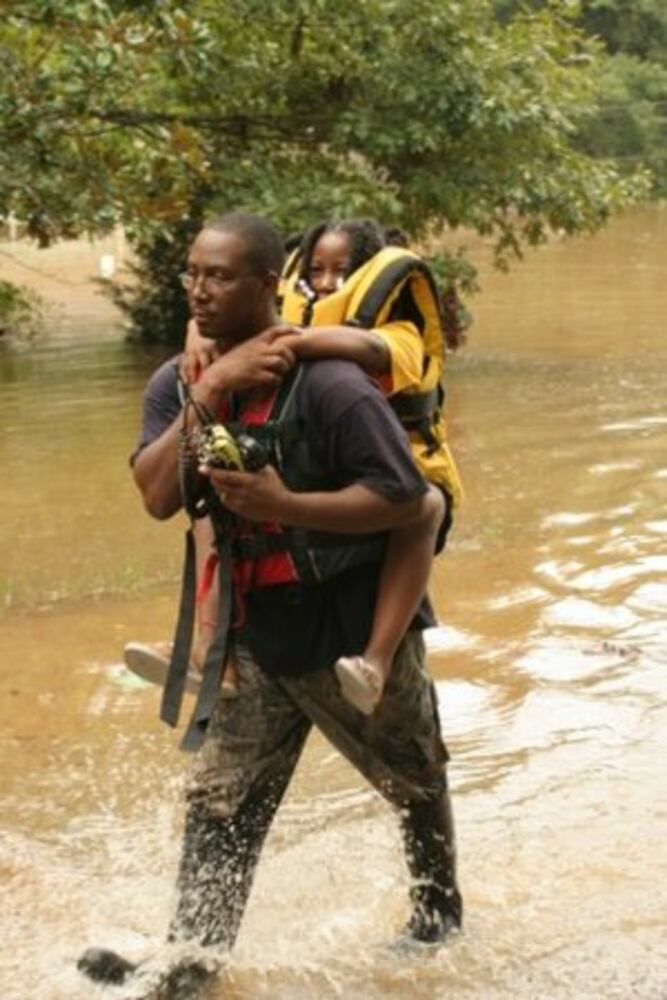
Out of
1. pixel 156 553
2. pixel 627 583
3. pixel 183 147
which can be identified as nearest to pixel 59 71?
pixel 183 147

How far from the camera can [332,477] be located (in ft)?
12.5

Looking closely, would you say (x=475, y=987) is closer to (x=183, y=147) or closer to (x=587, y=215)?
(x=183, y=147)

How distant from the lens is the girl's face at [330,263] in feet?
14.0

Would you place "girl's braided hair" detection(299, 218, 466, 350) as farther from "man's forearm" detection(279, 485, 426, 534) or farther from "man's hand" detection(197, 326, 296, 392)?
"man's forearm" detection(279, 485, 426, 534)

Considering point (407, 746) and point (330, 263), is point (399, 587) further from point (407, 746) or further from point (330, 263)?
point (330, 263)

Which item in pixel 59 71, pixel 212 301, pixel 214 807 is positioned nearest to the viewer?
pixel 212 301

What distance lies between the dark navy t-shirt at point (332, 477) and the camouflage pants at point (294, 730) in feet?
0.23

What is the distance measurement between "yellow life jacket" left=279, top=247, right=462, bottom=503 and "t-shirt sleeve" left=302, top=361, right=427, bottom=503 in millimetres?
244

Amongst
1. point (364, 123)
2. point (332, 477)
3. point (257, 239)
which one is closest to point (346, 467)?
point (332, 477)

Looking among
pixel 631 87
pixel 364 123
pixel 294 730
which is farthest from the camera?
pixel 631 87

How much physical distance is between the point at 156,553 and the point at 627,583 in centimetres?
→ 251

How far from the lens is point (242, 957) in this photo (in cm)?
436

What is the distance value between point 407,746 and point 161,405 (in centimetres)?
100

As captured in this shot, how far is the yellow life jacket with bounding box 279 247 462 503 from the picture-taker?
395cm
